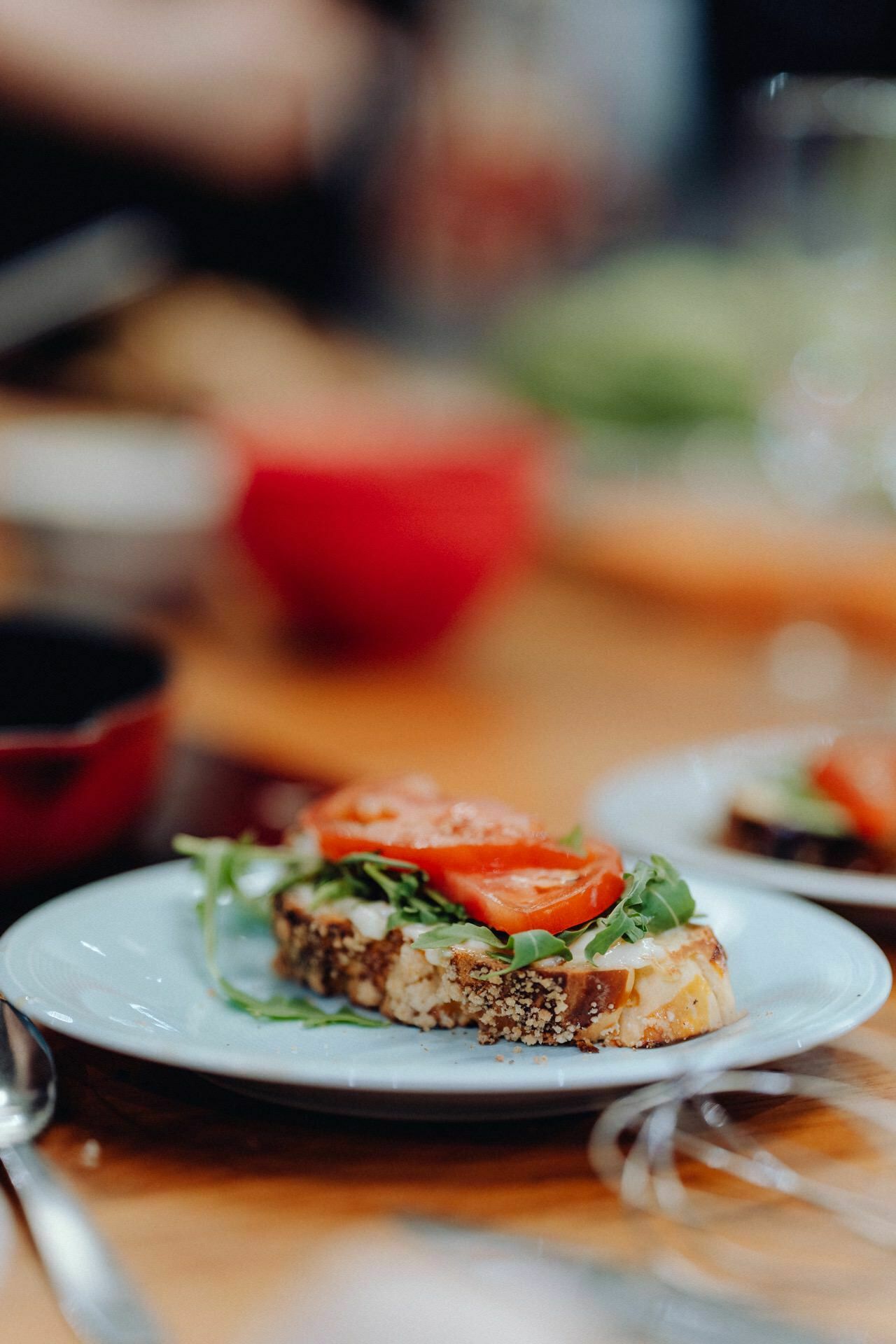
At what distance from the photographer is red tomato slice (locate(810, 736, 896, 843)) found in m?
0.91

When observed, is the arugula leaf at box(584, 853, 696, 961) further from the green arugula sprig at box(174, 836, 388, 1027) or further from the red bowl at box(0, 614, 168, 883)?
the red bowl at box(0, 614, 168, 883)

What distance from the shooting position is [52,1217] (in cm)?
56

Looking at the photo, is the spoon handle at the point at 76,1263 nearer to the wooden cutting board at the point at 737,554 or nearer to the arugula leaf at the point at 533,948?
the arugula leaf at the point at 533,948

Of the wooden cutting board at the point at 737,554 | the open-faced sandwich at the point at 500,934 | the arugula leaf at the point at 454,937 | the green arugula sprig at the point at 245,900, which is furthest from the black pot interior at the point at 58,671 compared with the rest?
the wooden cutting board at the point at 737,554

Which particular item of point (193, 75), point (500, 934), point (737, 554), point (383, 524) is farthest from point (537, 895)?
point (193, 75)

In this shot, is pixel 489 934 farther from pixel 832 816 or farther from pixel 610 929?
pixel 832 816

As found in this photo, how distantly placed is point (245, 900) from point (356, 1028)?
0.15 m

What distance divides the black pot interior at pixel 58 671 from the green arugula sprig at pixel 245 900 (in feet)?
0.96

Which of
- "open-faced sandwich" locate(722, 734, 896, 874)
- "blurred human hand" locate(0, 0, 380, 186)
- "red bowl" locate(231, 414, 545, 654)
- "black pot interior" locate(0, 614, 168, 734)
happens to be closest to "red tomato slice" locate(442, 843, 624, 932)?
"open-faced sandwich" locate(722, 734, 896, 874)

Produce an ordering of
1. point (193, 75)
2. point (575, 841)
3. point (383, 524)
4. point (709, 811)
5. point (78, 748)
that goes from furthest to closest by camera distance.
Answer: point (193, 75) → point (383, 524) → point (709, 811) → point (78, 748) → point (575, 841)

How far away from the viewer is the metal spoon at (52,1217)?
50 centimetres

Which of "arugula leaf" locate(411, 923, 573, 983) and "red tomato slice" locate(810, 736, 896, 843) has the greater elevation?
"arugula leaf" locate(411, 923, 573, 983)

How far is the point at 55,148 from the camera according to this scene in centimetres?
409

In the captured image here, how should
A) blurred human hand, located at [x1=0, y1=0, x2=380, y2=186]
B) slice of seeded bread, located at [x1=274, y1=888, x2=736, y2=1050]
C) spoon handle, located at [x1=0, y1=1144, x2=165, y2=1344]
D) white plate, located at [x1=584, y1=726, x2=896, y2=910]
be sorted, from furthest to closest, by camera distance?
blurred human hand, located at [x1=0, y1=0, x2=380, y2=186] < white plate, located at [x1=584, y1=726, x2=896, y2=910] < slice of seeded bread, located at [x1=274, y1=888, x2=736, y2=1050] < spoon handle, located at [x1=0, y1=1144, x2=165, y2=1344]
